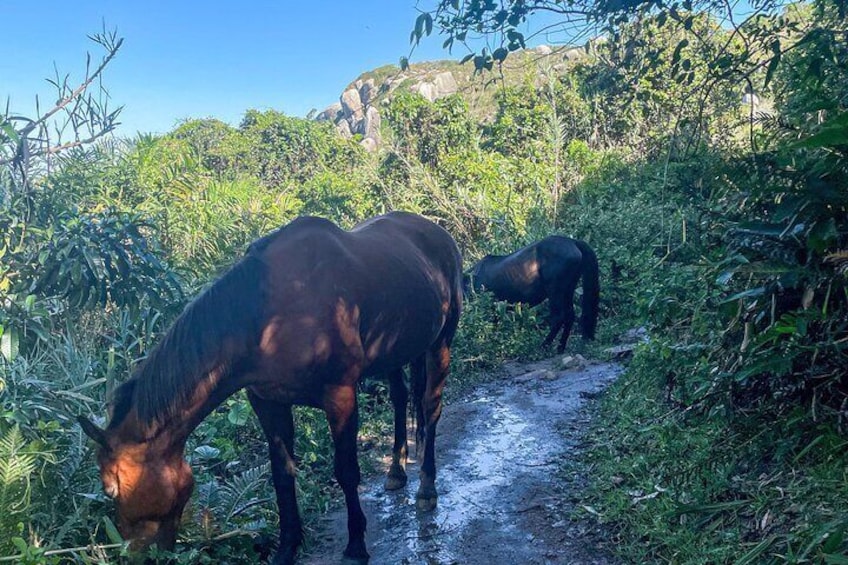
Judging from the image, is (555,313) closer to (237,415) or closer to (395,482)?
(395,482)

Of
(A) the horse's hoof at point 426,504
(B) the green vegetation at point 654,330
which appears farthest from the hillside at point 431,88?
(A) the horse's hoof at point 426,504

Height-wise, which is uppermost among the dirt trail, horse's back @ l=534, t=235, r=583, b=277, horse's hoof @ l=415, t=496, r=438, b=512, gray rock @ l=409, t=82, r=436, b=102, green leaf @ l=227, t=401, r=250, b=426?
gray rock @ l=409, t=82, r=436, b=102

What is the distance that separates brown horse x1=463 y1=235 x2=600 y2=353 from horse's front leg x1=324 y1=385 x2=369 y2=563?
18.2 ft

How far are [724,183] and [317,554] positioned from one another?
3106 millimetres

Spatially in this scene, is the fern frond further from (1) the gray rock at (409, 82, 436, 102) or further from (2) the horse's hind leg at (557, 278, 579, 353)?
(2) the horse's hind leg at (557, 278, 579, 353)

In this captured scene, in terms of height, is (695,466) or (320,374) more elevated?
(320,374)

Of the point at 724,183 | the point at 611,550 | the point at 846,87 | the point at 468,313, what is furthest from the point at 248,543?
the point at 468,313

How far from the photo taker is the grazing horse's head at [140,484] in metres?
3.02

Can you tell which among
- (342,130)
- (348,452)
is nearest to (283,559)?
(348,452)

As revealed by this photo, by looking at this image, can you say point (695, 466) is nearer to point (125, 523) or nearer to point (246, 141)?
point (125, 523)

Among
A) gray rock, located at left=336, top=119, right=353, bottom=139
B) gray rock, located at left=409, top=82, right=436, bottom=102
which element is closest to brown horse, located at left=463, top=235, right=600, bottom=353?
gray rock, located at left=409, top=82, right=436, bottom=102

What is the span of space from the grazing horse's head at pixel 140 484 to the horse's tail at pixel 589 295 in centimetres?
680

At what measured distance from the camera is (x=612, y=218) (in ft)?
37.3

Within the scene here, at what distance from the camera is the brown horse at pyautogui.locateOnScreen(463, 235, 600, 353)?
906 cm
